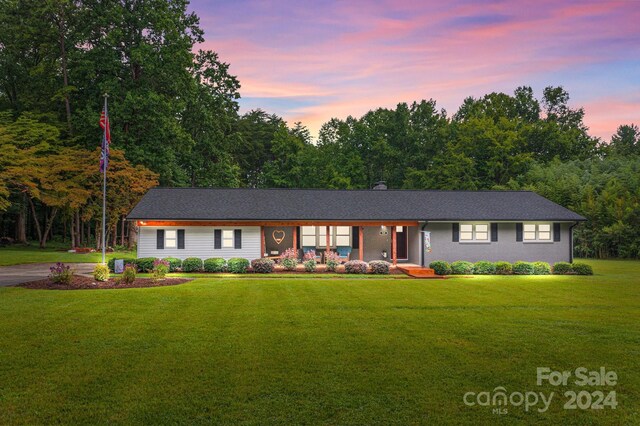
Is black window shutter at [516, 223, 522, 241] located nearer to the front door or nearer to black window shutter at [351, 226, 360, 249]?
the front door

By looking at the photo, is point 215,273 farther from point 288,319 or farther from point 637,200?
point 637,200

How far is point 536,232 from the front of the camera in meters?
26.0

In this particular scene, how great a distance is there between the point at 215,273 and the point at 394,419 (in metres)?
17.9

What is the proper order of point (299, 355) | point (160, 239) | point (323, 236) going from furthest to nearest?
1. point (323, 236)
2. point (160, 239)
3. point (299, 355)

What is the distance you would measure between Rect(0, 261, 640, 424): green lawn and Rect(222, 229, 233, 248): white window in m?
9.87

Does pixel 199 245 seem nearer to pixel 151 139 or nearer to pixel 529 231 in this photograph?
pixel 151 139

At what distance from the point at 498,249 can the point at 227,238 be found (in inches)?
603

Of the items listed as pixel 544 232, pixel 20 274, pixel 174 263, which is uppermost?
pixel 544 232

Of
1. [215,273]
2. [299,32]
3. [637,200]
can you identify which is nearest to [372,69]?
[299,32]

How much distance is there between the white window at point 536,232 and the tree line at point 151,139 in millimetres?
11208

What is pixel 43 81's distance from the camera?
131 feet

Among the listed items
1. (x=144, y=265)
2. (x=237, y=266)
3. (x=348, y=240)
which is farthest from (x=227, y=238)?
(x=348, y=240)

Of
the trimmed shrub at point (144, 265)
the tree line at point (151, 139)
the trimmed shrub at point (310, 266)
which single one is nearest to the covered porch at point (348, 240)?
the trimmed shrub at point (310, 266)

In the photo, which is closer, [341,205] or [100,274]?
[100,274]
